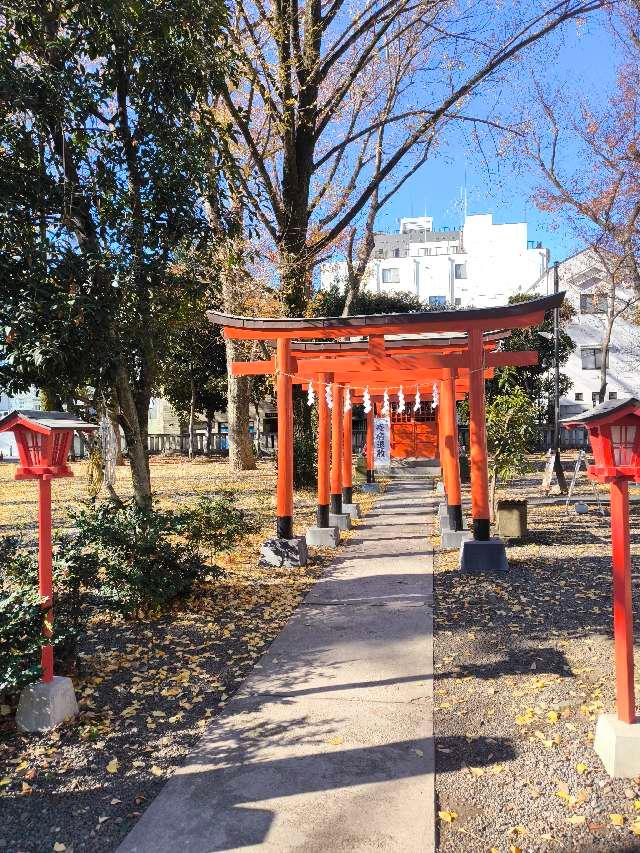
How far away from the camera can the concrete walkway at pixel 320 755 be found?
306 centimetres

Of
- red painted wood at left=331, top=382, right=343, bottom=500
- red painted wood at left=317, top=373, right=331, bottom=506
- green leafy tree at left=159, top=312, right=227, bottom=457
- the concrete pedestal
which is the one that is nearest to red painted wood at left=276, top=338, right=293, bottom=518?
red painted wood at left=317, top=373, right=331, bottom=506

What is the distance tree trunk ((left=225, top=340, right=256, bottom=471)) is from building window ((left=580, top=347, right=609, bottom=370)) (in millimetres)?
23296

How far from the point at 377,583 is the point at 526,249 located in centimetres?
4058

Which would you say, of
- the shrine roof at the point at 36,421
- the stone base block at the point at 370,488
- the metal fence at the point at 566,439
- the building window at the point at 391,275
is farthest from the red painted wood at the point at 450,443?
the building window at the point at 391,275

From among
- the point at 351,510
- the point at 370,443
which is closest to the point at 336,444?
the point at 351,510

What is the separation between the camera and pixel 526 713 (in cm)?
429

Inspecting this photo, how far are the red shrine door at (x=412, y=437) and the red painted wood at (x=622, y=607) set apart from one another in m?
21.2

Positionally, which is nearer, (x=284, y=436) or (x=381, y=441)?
(x=284, y=436)

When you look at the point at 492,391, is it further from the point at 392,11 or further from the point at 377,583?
the point at 377,583

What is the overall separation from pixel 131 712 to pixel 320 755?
1.47m

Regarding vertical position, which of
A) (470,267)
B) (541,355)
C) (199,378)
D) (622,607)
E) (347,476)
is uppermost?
(470,267)

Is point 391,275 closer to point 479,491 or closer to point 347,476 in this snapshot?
point 347,476

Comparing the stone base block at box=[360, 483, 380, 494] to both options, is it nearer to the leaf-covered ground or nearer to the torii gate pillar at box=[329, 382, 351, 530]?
the torii gate pillar at box=[329, 382, 351, 530]

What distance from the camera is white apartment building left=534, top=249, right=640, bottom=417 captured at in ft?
114
